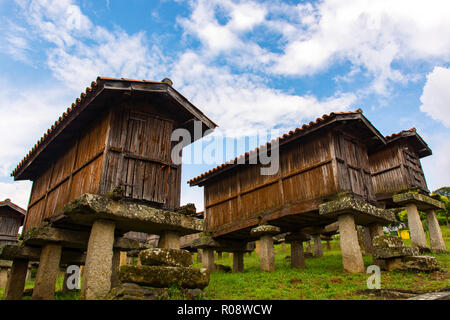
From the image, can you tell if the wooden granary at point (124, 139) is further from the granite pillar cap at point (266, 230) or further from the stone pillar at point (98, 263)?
the granite pillar cap at point (266, 230)

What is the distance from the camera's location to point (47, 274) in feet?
27.1

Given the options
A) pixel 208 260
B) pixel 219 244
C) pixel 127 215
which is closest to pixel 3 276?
pixel 208 260

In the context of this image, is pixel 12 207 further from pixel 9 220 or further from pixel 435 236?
pixel 435 236

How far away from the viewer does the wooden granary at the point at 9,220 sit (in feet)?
56.2

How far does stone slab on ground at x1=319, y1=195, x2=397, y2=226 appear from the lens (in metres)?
8.85

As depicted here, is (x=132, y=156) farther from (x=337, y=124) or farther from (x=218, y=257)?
(x=218, y=257)

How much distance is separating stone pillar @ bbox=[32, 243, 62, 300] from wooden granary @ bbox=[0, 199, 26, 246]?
35.2 feet

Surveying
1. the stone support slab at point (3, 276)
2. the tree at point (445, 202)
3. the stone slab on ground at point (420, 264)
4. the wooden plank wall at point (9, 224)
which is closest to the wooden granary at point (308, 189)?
the stone slab on ground at point (420, 264)

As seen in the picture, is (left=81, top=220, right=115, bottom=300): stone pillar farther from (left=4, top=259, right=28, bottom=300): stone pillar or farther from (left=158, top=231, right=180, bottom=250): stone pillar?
(left=4, top=259, right=28, bottom=300): stone pillar

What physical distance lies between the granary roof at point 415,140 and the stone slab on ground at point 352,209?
555cm

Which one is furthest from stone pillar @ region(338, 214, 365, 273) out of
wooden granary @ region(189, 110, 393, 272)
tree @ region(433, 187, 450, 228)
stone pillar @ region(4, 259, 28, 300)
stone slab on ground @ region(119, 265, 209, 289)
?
tree @ region(433, 187, 450, 228)

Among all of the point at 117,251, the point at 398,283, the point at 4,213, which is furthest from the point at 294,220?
the point at 4,213

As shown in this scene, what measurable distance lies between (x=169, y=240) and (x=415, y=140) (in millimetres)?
12805

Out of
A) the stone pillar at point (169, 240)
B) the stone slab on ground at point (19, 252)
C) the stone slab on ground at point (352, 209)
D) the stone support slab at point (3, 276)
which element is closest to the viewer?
the stone pillar at point (169, 240)
